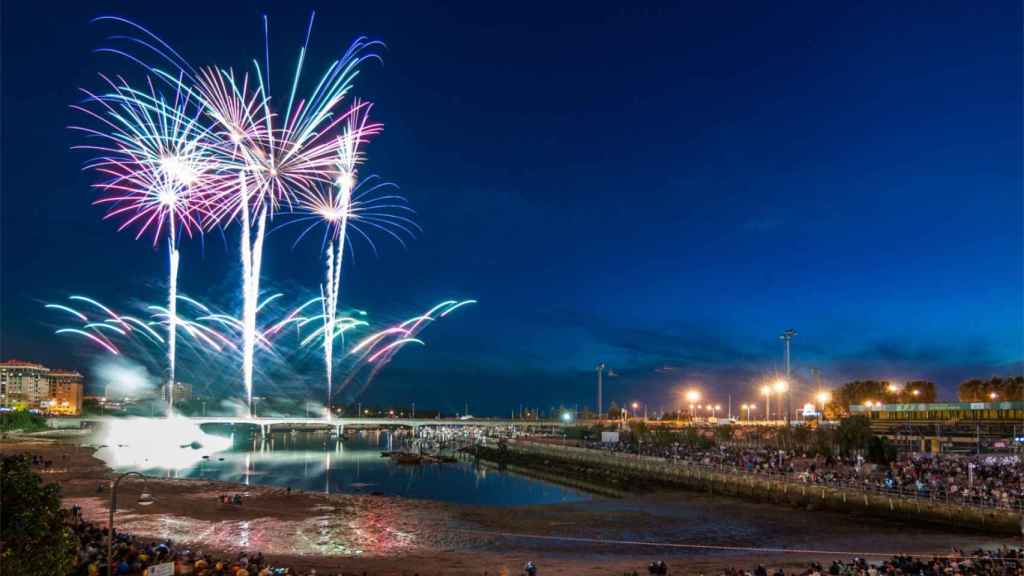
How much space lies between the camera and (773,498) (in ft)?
152

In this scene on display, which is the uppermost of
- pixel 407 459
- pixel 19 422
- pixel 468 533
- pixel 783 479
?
pixel 783 479

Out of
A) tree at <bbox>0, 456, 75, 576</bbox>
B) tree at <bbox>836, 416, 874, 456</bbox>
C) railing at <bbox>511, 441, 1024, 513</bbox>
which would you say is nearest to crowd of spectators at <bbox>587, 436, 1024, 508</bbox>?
railing at <bbox>511, 441, 1024, 513</bbox>

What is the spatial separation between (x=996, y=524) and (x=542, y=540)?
871 inches

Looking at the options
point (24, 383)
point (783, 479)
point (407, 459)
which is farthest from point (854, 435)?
point (24, 383)

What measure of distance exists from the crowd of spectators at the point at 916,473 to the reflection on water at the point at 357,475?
49.9 feet

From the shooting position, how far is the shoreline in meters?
29.2

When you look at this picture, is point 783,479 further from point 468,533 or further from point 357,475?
point 357,475

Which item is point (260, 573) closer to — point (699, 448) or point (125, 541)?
point (125, 541)

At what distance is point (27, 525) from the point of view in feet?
51.3

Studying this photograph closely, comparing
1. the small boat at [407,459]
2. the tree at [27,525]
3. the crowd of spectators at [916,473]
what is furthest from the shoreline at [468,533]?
the small boat at [407,459]

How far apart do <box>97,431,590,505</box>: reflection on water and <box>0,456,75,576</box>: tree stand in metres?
39.0

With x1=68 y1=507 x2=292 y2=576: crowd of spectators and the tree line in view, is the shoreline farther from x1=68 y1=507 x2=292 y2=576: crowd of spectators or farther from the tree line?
the tree line

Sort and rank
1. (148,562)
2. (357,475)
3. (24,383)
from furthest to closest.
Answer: (24,383), (357,475), (148,562)

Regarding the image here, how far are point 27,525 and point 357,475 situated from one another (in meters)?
56.6
